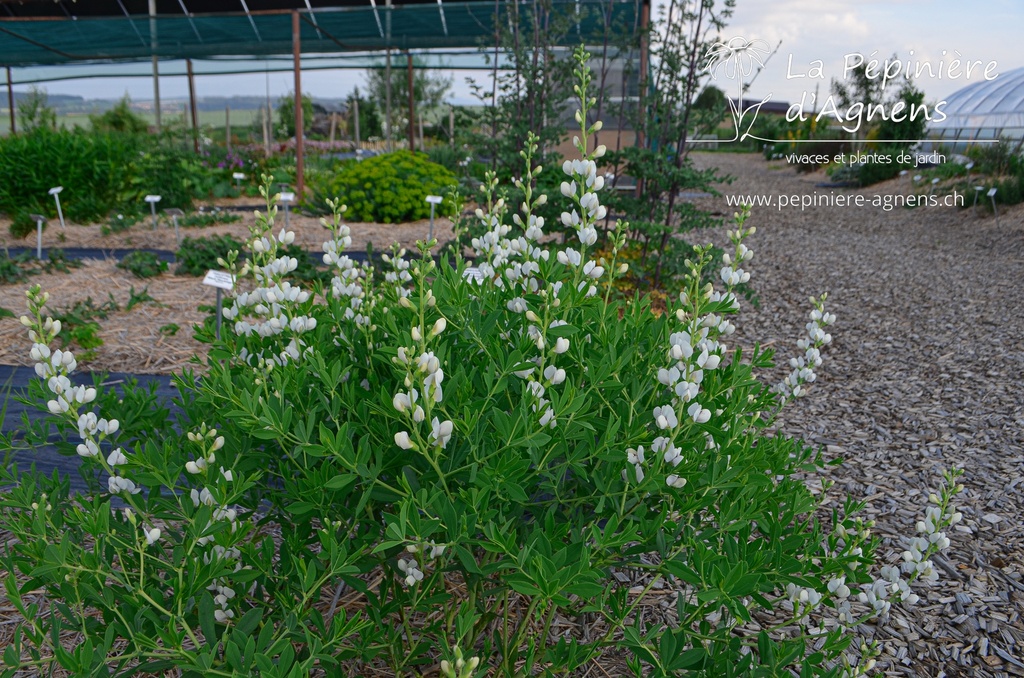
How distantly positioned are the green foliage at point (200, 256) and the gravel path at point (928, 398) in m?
4.53

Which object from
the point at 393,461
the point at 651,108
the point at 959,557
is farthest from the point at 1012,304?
the point at 393,461

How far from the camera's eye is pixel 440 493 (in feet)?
4.94

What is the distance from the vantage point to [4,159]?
32.7 ft

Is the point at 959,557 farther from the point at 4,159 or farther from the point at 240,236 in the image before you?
the point at 4,159

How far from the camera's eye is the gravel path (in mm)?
2590

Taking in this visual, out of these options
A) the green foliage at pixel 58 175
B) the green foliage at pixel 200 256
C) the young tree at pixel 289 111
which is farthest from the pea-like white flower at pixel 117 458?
the young tree at pixel 289 111

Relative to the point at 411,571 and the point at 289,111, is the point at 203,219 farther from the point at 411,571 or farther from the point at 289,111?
the point at 289,111

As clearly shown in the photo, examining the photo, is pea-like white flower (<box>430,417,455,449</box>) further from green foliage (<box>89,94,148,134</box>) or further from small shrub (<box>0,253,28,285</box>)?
green foliage (<box>89,94,148,134</box>)

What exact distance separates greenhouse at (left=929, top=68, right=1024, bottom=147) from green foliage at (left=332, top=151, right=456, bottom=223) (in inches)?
526

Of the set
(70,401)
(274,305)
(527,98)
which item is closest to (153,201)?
(527,98)

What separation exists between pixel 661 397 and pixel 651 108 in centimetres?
523

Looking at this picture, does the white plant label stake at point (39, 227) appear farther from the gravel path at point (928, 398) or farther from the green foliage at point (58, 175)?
the gravel path at point (928, 398)

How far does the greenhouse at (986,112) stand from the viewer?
16.6 meters

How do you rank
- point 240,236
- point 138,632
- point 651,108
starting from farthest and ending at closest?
1. point 240,236
2. point 651,108
3. point 138,632
